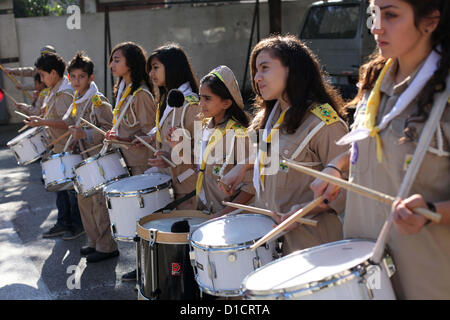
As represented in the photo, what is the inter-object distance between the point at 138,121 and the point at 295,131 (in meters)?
2.46

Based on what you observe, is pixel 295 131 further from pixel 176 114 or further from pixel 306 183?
pixel 176 114

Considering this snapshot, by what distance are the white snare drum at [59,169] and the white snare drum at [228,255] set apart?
2.81 metres

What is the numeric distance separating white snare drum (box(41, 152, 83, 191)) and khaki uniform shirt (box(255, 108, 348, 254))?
3061 mm

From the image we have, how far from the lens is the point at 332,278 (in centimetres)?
183

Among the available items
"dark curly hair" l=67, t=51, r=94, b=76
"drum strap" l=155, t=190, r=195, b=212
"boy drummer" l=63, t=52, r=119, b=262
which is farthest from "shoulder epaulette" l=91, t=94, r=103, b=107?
"drum strap" l=155, t=190, r=195, b=212

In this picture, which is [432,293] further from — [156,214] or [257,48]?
[156,214]

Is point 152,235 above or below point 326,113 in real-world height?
below

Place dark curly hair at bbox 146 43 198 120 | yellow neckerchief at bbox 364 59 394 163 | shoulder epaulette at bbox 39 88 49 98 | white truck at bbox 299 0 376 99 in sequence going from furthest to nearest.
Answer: white truck at bbox 299 0 376 99 < shoulder epaulette at bbox 39 88 49 98 < dark curly hair at bbox 146 43 198 120 < yellow neckerchief at bbox 364 59 394 163

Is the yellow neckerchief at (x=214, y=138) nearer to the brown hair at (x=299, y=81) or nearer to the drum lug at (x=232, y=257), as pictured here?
the brown hair at (x=299, y=81)

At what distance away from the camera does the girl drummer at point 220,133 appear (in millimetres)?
3539

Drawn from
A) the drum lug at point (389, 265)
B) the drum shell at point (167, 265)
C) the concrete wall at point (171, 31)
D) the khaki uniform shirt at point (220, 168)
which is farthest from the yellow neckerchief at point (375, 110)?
the concrete wall at point (171, 31)

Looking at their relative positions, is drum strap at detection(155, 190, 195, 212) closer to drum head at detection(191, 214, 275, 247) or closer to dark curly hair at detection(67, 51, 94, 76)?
drum head at detection(191, 214, 275, 247)

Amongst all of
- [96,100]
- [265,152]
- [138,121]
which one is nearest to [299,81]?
[265,152]

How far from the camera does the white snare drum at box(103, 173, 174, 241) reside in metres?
4.08
